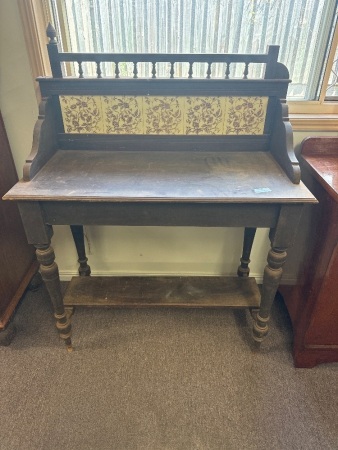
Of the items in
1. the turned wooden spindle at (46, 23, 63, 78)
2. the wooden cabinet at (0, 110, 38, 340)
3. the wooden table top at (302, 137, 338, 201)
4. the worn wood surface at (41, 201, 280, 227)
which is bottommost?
the wooden cabinet at (0, 110, 38, 340)

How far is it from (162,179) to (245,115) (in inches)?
19.4

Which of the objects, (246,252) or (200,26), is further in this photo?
(246,252)

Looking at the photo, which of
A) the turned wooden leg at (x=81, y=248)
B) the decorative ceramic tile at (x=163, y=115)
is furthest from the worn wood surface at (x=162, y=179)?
the turned wooden leg at (x=81, y=248)

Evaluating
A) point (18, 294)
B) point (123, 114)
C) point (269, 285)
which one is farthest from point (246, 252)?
point (18, 294)

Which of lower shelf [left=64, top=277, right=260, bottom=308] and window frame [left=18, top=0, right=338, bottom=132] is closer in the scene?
window frame [left=18, top=0, right=338, bottom=132]

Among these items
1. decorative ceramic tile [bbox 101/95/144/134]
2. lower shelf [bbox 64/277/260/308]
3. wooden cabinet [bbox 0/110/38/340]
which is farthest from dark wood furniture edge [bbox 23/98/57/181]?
lower shelf [bbox 64/277/260/308]

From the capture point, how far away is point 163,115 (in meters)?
1.37

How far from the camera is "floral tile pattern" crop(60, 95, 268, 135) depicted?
1341mm

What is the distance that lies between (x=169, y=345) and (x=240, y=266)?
57 centimetres

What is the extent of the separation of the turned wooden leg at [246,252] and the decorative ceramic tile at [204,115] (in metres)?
0.54

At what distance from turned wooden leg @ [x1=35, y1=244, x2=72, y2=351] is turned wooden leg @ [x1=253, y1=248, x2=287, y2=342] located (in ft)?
2.74

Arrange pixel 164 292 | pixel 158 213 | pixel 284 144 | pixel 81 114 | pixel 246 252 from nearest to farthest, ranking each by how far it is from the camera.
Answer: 1. pixel 158 213
2. pixel 284 144
3. pixel 81 114
4. pixel 164 292
5. pixel 246 252

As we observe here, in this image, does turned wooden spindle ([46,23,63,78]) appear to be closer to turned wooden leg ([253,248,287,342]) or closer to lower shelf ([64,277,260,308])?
lower shelf ([64,277,260,308])

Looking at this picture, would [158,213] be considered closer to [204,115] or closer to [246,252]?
[204,115]
